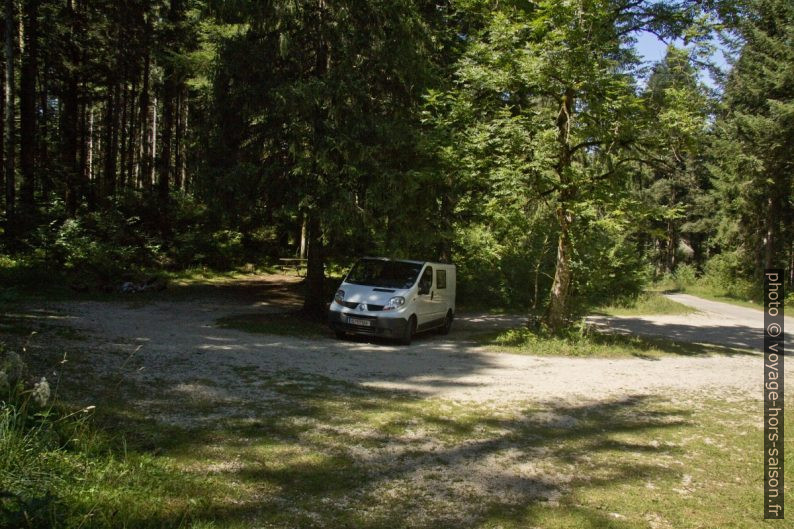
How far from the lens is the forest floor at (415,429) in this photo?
4.07 metres

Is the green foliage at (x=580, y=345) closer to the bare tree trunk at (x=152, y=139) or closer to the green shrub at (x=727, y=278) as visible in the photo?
the bare tree trunk at (x=152, y=139)

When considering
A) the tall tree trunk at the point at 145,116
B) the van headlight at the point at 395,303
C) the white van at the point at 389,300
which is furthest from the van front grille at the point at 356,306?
the tall tree trunk at the point at 145,116

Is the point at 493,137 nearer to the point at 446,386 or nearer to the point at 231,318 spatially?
the point at 446,386

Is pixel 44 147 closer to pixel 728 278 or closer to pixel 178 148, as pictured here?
pixel 178 148

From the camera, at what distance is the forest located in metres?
11.3

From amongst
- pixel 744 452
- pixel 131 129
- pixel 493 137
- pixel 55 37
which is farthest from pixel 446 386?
pixel 131 129

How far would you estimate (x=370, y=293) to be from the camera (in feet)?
41.1

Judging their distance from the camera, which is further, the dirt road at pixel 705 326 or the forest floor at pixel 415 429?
the dirt road at pixel 705 326

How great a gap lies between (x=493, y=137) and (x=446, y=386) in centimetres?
622

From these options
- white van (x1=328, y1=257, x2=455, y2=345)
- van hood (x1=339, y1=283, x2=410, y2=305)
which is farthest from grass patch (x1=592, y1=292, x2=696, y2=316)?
van hood (x1=339, y1=283, x2=410, y2=305)

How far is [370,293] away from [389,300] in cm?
51

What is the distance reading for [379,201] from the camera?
13.7 metres

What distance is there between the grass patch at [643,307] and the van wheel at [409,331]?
12544 mm

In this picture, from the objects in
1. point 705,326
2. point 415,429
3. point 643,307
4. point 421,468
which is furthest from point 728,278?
point 421,468
